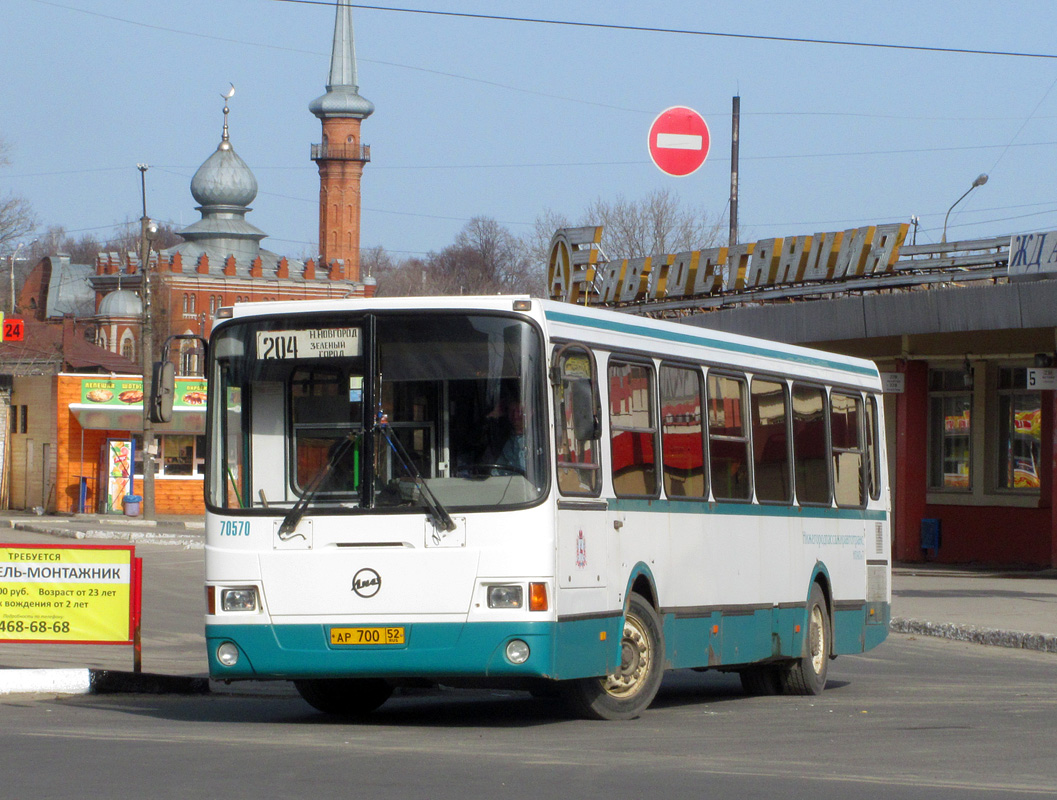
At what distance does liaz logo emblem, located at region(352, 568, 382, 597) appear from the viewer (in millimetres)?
10227

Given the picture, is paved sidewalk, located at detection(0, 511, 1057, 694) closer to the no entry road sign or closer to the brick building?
the no entry road sign

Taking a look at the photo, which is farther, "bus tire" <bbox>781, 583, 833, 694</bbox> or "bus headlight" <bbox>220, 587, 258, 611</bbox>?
"bus tire" <bbox>781, 583, 833, 694</bbox>

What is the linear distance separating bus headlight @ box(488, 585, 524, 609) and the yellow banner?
405cm

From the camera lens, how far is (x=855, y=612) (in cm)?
1498

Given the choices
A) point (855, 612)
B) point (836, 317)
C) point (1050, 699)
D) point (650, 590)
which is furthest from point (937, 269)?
point (650, 590)

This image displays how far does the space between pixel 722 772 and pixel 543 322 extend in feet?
9.76

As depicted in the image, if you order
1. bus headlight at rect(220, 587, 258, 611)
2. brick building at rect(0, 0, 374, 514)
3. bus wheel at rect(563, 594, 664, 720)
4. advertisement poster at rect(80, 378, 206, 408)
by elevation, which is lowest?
bus wheel at rect(563, 594, 664, 720)

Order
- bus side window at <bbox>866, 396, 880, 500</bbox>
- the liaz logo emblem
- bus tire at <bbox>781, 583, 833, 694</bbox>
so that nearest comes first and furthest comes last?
the liaz logo emblem < bus tire at <bbox>781, 583, 833, 694</bbox> < bus side window at <bbox>866, 396, 880, 500</bbox>

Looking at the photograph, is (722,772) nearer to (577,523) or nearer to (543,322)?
(577,523)

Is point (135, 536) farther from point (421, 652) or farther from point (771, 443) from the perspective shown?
point (421, 652)

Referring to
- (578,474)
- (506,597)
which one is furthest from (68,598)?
(578,474)

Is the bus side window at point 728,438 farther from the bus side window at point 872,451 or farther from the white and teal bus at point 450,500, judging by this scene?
the bus side window at point 872,451

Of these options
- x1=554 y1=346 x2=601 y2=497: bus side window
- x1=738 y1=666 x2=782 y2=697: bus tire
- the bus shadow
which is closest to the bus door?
x1=554 y1=346 x2=601 y2=497: bus side window

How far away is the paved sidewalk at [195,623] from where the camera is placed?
13.0m
